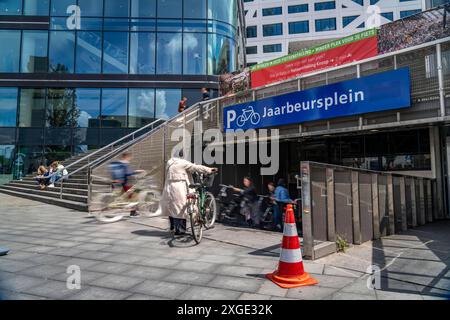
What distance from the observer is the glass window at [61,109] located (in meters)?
22.3

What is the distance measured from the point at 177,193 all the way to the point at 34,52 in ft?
72.5

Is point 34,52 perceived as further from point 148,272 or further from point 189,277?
point 189,277

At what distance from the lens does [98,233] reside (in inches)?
284

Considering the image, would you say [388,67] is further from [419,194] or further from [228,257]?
[228,257]

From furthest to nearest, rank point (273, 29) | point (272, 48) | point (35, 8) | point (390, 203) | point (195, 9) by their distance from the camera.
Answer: point (273, 29) < point (272, 48) < point (195, 9) < point (35, 8) < point (390, 203)

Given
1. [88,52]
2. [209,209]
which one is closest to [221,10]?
[88,52]

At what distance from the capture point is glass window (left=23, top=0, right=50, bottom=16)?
2309cm

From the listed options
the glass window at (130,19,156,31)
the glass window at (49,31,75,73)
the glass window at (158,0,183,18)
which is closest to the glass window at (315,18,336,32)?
the glass window at (158,0,183,18)

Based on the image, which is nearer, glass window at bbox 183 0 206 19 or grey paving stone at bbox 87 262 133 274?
grey paving stone at bbox 87 262 133 274

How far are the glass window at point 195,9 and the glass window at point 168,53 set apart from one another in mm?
1740

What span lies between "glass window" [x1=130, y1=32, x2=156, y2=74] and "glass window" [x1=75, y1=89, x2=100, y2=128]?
10.2ft

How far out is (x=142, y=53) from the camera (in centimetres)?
2322

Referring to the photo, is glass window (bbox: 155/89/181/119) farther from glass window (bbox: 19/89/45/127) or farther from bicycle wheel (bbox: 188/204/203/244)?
bicycle wheel (bbox: 188/204/203/244)

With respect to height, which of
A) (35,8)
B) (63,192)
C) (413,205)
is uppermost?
(35,8)
